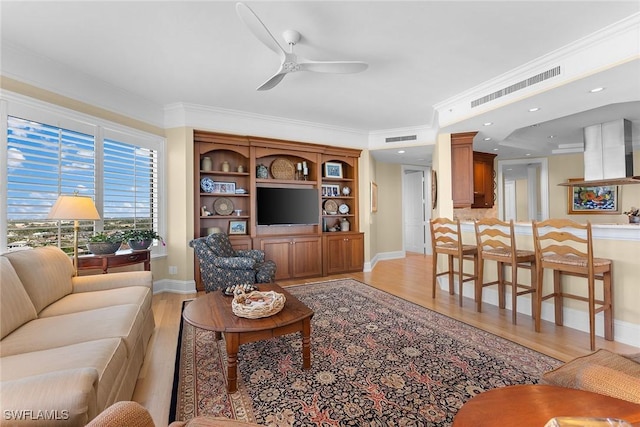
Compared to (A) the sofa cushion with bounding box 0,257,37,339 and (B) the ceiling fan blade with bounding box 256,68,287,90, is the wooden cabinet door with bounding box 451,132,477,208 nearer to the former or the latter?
(B) the ceiling fan blade with bounding box 256,68,287,90

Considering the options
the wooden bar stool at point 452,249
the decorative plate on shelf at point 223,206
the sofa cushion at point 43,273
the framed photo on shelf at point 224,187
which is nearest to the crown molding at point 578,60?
the wooden bar stool at point 452,249

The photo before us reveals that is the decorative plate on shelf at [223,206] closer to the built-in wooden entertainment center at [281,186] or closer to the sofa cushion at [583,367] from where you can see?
the built-in wooden entertainment center at [281,186]

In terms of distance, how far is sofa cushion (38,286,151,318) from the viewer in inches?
80.6

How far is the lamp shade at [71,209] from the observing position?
2559 mm

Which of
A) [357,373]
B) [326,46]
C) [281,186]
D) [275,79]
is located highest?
[326,46]

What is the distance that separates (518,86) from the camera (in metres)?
3.12

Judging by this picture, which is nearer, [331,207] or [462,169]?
[462,169]

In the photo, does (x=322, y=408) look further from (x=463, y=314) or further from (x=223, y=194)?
(x=223, y=194)

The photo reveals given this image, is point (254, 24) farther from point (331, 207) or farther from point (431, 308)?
point (331, 207)

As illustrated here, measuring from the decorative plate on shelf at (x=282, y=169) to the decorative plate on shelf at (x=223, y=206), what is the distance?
3.05 feet

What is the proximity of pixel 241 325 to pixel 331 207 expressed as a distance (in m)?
3.85

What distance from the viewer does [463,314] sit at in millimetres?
3205

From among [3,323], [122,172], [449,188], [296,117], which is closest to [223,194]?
[122,172]

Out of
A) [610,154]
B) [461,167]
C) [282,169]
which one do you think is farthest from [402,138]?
[610,154]
